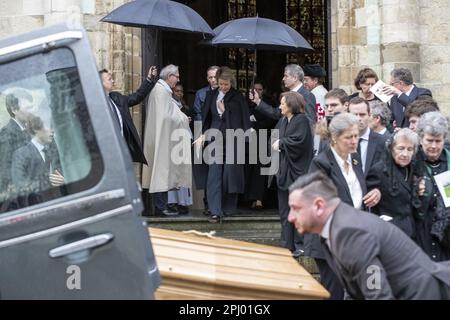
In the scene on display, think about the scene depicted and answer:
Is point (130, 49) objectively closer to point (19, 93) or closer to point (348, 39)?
point (348, 39)

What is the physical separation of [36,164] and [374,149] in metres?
3.81

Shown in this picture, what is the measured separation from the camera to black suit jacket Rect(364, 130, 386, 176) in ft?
26.0

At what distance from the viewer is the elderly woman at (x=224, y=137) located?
37.3ft

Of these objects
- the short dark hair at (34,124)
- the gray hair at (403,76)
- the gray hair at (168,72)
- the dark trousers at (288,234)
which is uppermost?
the gray hair at (168,72)

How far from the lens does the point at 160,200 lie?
469 inches

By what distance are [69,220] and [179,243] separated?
1.03 m

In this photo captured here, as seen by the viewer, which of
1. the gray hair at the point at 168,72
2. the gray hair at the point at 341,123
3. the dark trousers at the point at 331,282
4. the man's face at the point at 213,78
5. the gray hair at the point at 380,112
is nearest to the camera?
the dark trousers at the point at 331,282

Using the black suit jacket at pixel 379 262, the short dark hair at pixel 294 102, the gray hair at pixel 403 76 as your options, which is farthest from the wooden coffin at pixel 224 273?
the gray hair at pixel 403 76

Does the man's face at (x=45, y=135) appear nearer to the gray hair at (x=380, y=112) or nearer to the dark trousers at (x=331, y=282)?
the dark trousers at (x=331, y=282)

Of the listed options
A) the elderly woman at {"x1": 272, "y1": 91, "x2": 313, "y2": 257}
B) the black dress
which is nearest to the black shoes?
the elderly woman at {"x1": 272, "y1": 91, "x2": 313, "y2": 257}

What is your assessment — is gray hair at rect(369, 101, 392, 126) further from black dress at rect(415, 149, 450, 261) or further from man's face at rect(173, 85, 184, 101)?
man's face at rect(173, 85, 184, 101)

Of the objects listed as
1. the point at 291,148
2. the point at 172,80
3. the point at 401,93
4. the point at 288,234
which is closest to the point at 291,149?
the point at 291,148

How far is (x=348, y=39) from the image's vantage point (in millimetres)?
12812

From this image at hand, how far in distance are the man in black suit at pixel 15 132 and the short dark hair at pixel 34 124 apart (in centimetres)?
3
